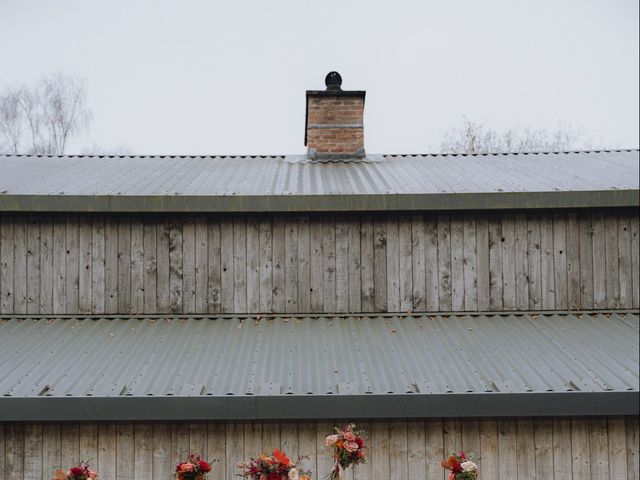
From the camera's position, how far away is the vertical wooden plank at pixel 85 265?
20.6 ft

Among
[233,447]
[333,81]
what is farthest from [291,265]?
[333,81]

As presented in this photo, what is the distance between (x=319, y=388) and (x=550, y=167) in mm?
5092

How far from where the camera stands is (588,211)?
6.41 meters

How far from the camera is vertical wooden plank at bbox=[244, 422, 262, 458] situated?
527 centimetres

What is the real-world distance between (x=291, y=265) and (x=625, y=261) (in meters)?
3.91

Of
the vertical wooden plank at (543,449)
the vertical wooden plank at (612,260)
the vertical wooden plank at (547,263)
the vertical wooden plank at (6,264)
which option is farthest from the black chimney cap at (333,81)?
the vertical wooden plank at (543,449)

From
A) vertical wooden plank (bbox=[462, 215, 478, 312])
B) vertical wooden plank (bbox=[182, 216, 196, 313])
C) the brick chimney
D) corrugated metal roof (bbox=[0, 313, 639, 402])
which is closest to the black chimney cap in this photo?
the brick chimney

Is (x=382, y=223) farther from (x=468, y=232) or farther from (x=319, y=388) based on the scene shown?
(x=319, y=388)

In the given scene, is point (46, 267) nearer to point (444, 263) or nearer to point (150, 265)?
point (150, 265)

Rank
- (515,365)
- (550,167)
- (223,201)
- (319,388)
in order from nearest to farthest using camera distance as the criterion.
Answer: (319,388) < (515,365) < (223,201) < (550,167)

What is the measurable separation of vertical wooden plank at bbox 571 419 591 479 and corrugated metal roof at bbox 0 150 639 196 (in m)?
2.59

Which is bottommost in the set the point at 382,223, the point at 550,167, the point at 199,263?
the point at 199,263

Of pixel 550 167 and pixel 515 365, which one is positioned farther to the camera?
pixel 550 167

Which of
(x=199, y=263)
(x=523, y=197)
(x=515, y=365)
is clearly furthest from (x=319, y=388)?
(x=523, y=197)
